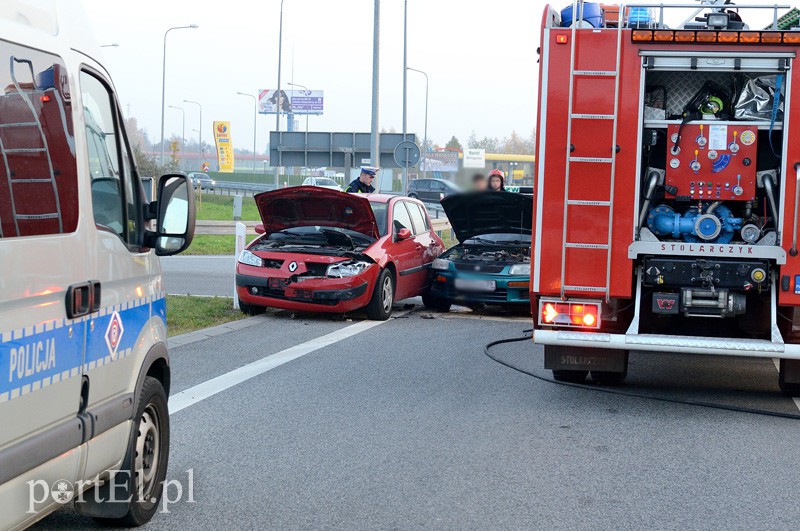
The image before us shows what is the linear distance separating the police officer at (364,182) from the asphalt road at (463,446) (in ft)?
20.4

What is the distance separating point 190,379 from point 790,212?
16.4 feet

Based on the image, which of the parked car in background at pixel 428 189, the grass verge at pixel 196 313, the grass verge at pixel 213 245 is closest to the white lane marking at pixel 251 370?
the grass verge at pixel 196 313

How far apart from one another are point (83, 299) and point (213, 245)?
24.1 meters

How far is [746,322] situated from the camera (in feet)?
27.5

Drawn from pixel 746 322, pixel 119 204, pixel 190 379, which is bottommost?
pixel 190 379

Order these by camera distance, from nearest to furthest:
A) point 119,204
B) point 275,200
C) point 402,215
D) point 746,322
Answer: point 119,204 < point 746,322 < point 275,200 < point 402,215

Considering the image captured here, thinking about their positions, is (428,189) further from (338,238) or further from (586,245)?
(586,245)

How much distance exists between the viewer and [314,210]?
13.5 metres

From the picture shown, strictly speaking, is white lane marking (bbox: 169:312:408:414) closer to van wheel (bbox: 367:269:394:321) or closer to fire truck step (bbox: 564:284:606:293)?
van wheel (bbox: 367:269:394:321)

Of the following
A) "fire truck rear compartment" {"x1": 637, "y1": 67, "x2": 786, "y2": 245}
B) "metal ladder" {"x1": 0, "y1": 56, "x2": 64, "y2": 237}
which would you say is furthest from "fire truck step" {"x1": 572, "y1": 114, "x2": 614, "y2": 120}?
"metal ladder" {"x1": 0, "y1": 56, "x2": 64, "y2": 237}

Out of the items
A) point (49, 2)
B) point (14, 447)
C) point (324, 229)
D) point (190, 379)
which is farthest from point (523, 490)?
point (324, 229)

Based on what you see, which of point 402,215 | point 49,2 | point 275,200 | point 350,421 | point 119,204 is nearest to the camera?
point 49,2

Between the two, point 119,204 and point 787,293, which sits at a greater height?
point 119,204

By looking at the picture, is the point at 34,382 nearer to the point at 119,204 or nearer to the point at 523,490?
the point at 119,204
